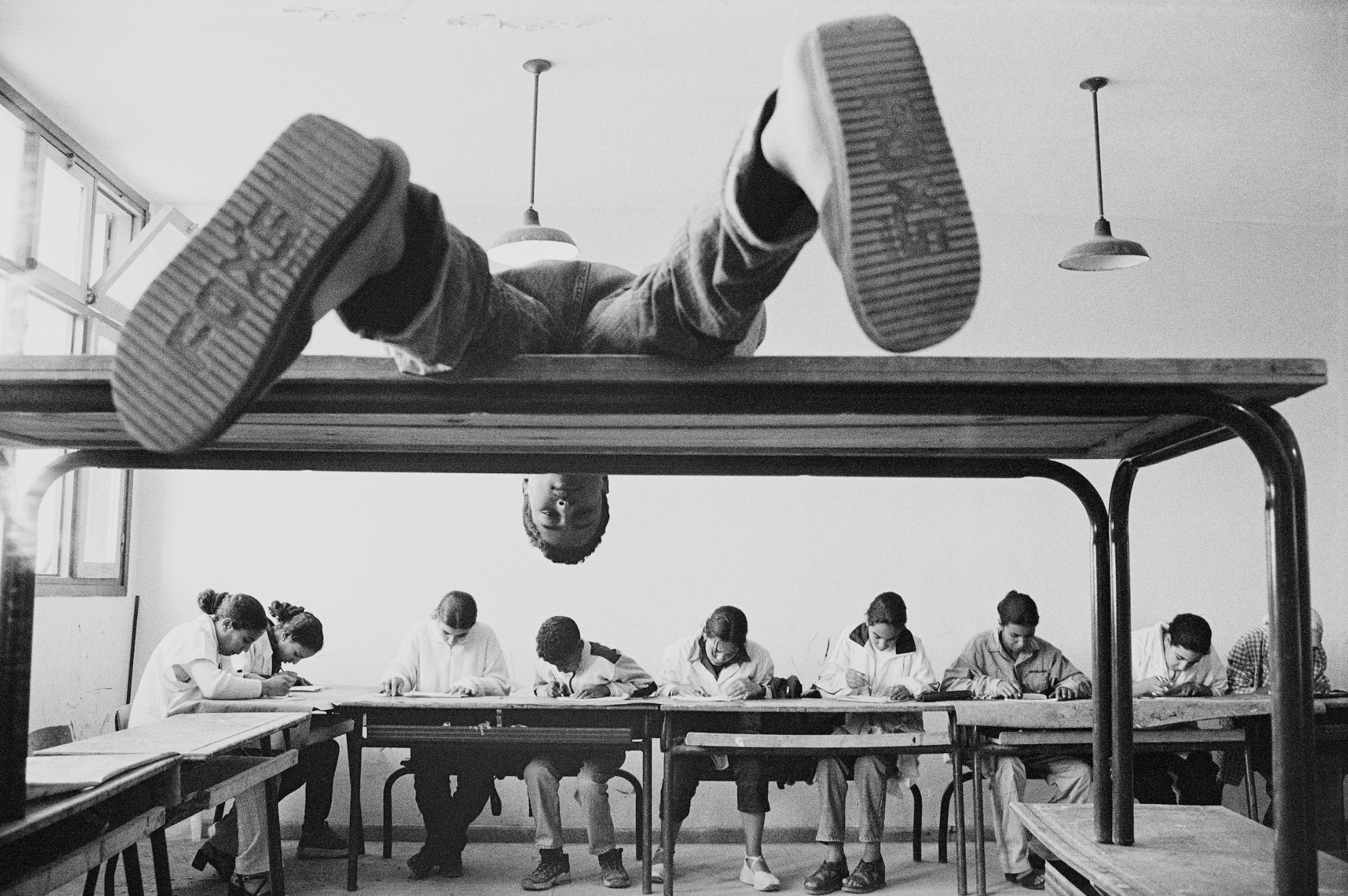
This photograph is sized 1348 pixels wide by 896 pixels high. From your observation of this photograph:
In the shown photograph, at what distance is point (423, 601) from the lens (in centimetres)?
577

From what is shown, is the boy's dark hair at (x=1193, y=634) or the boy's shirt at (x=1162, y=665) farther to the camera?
the boy's shirt at (x=1162, y=665)

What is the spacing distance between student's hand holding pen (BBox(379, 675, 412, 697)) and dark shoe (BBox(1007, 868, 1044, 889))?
2.62 metres

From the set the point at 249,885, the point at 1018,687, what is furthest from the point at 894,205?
the point at 1018,687

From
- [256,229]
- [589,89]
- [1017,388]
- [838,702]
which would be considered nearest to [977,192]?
[589,89]

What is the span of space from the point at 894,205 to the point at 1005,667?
4.65m

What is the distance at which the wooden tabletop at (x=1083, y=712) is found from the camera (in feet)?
13.4

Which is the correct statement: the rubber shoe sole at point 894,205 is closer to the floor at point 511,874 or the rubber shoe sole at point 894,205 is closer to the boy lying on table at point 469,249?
the boy lying on table at point 469,249

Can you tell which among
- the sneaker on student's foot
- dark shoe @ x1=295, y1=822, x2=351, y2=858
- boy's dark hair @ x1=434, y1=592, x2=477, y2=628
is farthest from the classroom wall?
the sneaker on student's foot

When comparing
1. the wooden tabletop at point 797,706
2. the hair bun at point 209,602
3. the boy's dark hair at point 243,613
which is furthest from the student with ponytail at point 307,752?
the wooden tabletop at point 797,706

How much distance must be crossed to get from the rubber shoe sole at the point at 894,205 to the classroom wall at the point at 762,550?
15.9 feet

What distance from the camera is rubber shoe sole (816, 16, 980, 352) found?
87cm

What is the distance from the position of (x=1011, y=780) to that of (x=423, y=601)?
3.00 metres

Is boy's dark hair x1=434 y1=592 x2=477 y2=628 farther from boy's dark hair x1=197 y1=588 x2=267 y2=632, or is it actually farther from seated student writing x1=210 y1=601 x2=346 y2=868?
boy's dark hair x1=197 y1=588 x2=267 y2=632

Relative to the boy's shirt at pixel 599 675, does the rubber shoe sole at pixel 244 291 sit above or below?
above
